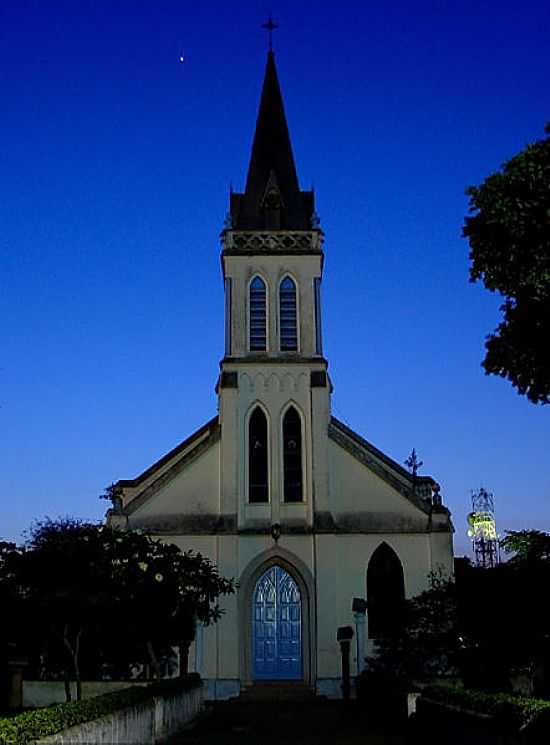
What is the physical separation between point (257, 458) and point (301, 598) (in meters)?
4.91

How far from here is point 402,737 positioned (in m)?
19.5

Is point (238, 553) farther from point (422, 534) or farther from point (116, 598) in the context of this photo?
point (116, 598)

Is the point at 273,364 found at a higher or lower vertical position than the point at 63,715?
higher

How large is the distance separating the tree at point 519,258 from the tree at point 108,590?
35.0 ft

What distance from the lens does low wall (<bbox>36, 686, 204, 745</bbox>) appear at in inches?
535

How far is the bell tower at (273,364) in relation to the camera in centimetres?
3241

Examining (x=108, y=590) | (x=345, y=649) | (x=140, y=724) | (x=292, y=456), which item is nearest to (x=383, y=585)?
(x=345, y=649)

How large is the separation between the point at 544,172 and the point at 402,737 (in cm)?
1175

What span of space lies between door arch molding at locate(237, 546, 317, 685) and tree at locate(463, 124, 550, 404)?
688 inches

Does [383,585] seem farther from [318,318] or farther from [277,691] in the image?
[318,318]

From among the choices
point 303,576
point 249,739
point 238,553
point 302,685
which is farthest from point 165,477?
point 249,739

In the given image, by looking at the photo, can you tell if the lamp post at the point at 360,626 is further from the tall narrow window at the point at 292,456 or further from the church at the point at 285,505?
the tall narrow window at the point at 292,456

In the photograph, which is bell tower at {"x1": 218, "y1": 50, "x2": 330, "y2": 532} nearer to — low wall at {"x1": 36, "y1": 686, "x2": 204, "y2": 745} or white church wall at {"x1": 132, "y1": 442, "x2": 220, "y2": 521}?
white church wall at {"x1": 132, "y1": 442, "x2": 220, "y2": 521}

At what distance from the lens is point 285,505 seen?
32406mm
